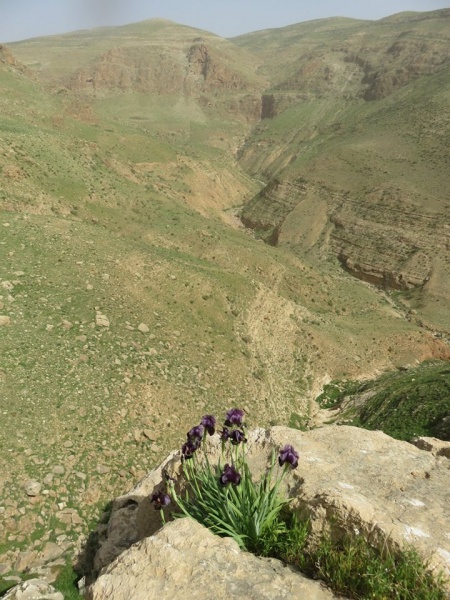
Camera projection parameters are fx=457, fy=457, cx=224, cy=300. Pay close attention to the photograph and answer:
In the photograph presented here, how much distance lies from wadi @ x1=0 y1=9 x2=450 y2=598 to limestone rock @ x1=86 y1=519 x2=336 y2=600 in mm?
1794

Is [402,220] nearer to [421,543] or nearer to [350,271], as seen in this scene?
[350,271]

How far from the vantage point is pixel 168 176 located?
191ft

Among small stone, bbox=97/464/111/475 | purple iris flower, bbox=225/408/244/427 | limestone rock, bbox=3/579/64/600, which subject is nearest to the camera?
purple iris flower, bbox=225/408/244/427

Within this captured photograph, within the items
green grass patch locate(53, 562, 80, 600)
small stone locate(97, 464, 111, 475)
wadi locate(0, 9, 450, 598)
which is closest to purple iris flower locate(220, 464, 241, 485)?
wadi locate(0, 9, 450, 598)

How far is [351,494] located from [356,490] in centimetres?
49

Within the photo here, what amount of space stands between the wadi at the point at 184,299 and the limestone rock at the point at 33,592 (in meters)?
1.66

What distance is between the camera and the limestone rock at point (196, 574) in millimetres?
5305

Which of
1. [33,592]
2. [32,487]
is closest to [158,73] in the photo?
[32,487]

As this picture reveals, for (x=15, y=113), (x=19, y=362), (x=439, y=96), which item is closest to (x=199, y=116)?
(x=439, y=96)

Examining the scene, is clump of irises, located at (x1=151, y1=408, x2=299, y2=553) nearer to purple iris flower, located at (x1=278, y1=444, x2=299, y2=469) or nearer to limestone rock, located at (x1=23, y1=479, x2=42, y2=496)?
purple iris flower, located at (x1=278, y1=444, x2=299, y2=469)

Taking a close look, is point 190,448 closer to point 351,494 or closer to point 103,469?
point 351,494

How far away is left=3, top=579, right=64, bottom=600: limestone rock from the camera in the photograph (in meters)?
9.52

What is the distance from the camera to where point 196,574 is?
554 centimetres

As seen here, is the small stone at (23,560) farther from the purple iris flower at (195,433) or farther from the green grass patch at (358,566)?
the green grass patch at (358,566)
